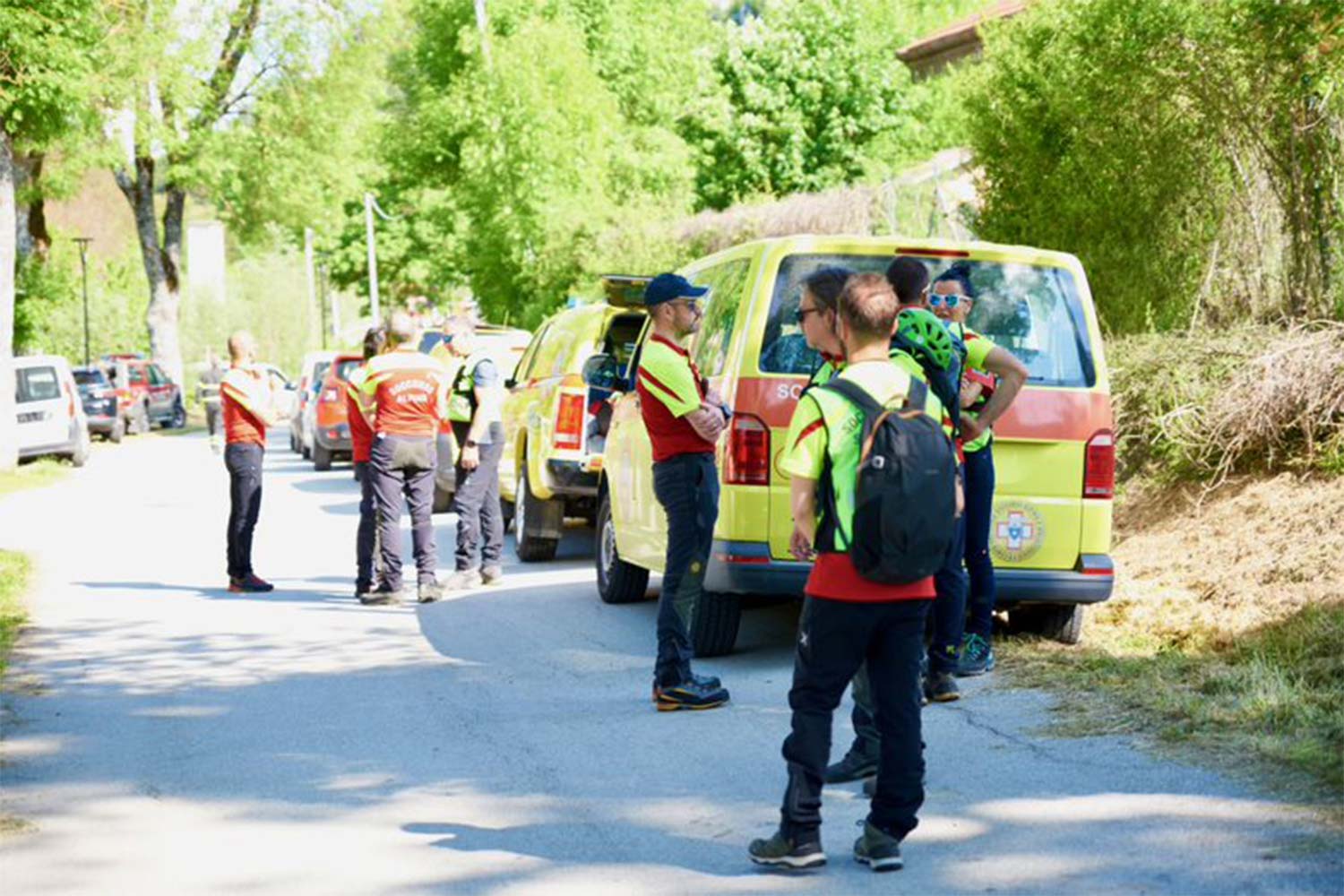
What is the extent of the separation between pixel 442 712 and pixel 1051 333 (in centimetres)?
348

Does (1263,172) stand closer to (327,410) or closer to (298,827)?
(298,827)

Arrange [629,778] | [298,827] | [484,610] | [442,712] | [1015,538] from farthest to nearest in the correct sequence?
1. [484,610]
2. [1015,538]
3. [442,712]
4. [629,778]
5. [298,827]

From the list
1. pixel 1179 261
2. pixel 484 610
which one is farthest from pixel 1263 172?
pixel 484 610

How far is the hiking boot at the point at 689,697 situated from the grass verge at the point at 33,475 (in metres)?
17.8

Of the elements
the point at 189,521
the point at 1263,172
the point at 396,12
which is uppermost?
the point at 396,12

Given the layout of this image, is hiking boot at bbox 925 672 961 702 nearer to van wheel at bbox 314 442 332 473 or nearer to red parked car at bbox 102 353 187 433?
van wheel at bbox 314 442 332 473

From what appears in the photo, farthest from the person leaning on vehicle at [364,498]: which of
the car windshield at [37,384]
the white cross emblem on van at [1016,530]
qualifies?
the car windshield at [37,384]

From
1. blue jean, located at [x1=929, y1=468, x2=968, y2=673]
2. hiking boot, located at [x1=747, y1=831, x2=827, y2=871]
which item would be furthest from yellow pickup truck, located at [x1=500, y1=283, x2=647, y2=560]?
hiking boot, located at [x1=747, y1=831, x2=827, y2=871]

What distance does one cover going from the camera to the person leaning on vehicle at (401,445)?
500 inches

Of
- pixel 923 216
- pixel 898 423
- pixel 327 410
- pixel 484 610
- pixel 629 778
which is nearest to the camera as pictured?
pixel 898 423

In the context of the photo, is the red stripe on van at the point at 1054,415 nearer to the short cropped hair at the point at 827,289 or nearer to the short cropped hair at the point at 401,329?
the short cropped hair at the point at 827,289

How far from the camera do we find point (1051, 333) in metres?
9.75

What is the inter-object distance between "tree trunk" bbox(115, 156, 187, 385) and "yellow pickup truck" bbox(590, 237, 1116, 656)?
137 ft

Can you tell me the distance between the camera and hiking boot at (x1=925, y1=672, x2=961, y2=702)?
340 inches
